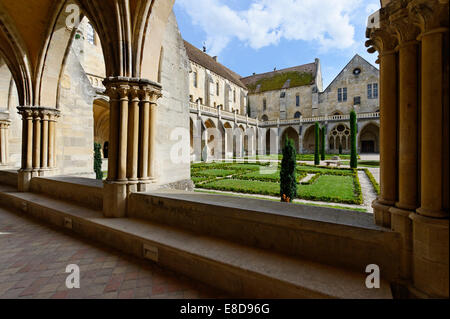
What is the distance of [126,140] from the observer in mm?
3191

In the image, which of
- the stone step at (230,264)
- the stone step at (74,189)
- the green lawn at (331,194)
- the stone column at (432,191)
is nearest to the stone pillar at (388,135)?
the stone column at (432,191)

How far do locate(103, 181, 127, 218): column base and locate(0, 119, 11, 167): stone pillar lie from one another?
6.95 m

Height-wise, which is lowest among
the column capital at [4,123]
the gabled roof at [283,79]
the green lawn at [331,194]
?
the green lawn at [331,194]

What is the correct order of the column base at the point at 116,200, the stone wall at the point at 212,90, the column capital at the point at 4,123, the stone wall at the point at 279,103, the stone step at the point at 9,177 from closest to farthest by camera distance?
the column base at the point at 116,200
the stone step at the point at 9,177
the column capital at the point at 4,123
the stone wall at the point at 212,90
the stone wall at the point at 279,103

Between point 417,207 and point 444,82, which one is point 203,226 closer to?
point 417,207

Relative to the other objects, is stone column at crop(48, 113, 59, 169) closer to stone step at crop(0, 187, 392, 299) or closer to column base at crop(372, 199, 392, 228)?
stone step at crop(0, 187, 392, 299)

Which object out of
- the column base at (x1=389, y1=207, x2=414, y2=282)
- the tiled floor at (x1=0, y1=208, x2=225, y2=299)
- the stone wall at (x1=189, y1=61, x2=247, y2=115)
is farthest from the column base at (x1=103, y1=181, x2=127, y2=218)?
the stone wall at (x1=189, y1=61, x2=247, y2=115)

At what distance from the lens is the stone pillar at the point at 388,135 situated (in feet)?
5.73

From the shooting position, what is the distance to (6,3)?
451 centimetres

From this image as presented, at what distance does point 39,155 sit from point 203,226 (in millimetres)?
5256

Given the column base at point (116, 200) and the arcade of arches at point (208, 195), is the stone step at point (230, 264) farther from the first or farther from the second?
the column base at point (116, 200)

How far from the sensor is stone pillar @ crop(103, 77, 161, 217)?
10.3ft

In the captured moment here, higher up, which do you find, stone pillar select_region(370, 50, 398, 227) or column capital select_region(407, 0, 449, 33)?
column capital select_region(407, 0, 449, 33)

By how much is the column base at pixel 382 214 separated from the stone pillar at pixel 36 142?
661cm
